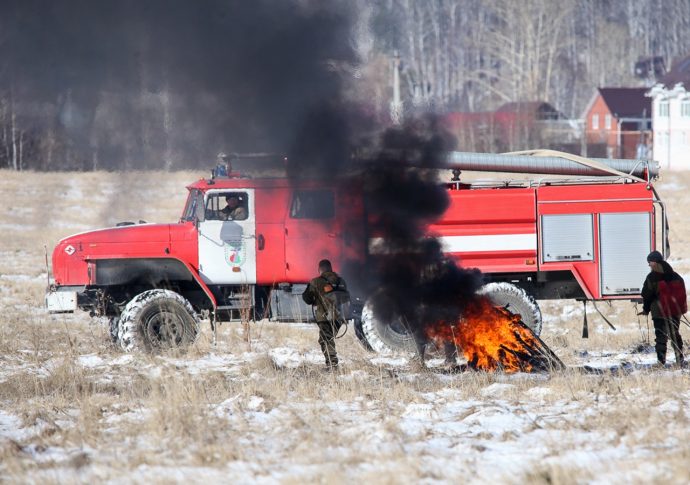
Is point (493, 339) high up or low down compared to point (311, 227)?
down

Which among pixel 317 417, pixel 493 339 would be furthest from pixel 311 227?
pixel 317 417

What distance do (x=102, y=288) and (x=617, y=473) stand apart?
852cm

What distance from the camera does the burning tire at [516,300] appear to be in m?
13.8

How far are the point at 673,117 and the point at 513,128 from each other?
15.8 metres

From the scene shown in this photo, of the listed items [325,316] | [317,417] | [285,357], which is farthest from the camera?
[285,357]

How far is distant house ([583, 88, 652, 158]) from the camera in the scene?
6869 centimetres

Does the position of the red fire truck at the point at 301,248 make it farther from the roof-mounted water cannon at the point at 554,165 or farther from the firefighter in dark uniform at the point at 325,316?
the firefighter in dark uniform at the point at 325,316

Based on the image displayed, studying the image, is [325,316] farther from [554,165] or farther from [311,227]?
[554,165]

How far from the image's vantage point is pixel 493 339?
11.9 metres

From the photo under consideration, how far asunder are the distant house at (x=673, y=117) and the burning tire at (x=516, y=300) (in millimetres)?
51256

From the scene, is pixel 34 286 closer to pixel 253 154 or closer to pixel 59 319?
pixel 59 319

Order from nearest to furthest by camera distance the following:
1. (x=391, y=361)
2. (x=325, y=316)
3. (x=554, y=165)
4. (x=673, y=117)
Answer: (x=325, y=316) → (x=391, y=361) → (x=554, y=165) → (x=673, y=117)

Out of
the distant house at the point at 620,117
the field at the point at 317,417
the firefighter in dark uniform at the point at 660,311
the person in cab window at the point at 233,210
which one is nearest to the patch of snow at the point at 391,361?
the field at the point at 317,417

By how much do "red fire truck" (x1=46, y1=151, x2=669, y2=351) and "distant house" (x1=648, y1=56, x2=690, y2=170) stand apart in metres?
50.7
